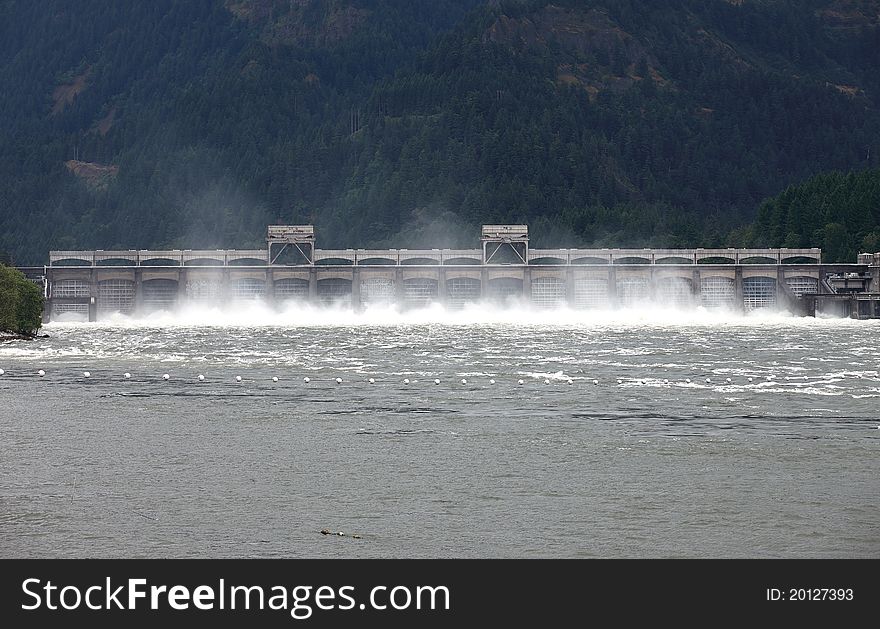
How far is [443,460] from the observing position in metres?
50.0

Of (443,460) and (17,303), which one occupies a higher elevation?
(17,303)

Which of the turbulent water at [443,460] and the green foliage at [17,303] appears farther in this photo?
the green foliage at [17,303]

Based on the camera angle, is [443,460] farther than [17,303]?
No

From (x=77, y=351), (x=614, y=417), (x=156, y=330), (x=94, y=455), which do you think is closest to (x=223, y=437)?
(x=94, y=455)

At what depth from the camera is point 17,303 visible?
146375 millimetres

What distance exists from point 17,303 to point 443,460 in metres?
107

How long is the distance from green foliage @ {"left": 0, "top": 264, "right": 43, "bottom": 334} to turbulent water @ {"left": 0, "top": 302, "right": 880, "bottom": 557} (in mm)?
44953

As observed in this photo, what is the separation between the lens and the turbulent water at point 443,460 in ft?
120

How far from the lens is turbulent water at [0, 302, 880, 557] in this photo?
36.7 metres

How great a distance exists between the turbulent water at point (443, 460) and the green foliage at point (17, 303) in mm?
44953

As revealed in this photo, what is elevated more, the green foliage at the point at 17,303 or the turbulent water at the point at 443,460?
the green foliage at the point at 17,303
